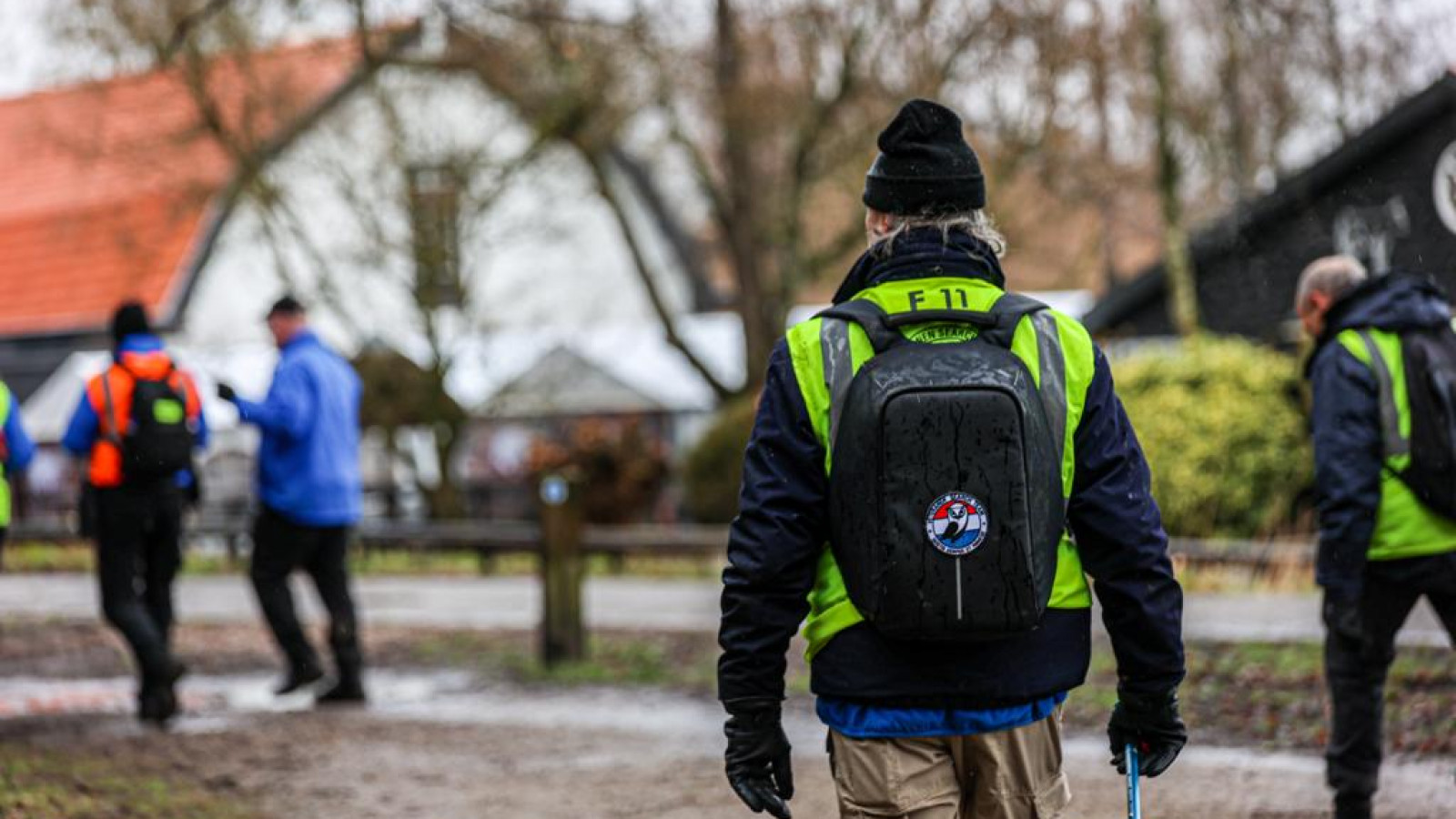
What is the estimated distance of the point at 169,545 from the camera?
374 inches

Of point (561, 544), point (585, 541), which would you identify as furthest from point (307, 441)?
point (585, 541)

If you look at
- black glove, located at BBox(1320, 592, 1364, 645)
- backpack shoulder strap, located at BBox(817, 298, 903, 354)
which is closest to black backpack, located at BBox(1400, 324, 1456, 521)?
black glove, located at BBox(1320, 592, 1364, 645)

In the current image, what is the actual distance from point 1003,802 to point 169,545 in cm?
670

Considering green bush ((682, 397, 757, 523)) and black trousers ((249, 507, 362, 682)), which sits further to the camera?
green bush ((682, 397, 757, 523))

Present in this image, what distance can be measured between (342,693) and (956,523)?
22.6ft

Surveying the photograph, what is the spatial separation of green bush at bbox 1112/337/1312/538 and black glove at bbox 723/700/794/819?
14220 millimetres

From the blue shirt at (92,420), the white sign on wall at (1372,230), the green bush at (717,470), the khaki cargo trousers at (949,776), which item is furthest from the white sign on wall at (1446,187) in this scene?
the khaki cargo trousers at (949,776)

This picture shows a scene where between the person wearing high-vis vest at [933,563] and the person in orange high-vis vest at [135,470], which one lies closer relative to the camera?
the person wearing high-vis vest at [933,563]

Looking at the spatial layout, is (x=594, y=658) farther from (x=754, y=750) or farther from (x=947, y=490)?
(x=947, y=490)

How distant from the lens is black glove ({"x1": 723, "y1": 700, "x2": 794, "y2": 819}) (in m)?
3.56

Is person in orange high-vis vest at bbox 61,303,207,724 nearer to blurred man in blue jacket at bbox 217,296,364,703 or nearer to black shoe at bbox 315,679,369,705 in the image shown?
blurred man in blue jacket at bbox 217,296,364,703

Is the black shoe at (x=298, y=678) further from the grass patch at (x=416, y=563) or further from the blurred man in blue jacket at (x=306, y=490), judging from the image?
the grass patch at (x=416, y=563)

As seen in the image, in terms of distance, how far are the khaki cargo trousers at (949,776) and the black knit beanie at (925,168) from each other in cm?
99

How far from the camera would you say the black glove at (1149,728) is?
3.65m
